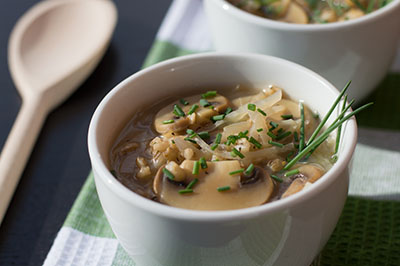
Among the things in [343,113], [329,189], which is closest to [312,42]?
[343,113]

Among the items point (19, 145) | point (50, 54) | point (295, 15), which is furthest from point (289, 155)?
point (50, 54)

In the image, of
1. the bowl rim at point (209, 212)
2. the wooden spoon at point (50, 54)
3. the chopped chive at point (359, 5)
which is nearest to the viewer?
the bowl rim at point (209, 212)

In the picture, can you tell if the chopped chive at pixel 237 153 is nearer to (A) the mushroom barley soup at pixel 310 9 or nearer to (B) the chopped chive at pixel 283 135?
(B) the chopped chive at pixel 283 135

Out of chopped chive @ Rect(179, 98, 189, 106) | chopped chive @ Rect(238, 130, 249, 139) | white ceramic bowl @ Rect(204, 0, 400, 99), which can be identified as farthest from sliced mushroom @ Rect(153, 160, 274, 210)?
white ceramic bowl @ Rect(204, 0, 400, 99)

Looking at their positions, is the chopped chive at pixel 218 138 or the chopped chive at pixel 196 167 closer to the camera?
the chopped chive at pixel 196 167

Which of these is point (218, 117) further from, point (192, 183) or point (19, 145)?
point (19, 145)

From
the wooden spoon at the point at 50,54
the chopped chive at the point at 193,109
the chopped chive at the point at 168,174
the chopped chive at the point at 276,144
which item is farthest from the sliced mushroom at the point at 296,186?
the wooden spoon at the point at 50,54

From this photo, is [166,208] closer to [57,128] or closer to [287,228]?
[287,228]
